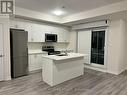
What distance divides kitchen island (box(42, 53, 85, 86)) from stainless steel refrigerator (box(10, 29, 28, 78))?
3.30 ft

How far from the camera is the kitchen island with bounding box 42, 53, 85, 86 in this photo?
3014 mm

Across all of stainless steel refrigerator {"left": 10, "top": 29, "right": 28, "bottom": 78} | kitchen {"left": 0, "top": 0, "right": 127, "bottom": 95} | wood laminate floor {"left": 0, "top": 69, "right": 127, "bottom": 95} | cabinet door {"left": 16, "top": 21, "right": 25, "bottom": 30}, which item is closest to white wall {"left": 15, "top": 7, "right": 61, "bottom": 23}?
kitchen {"left": 0, "top": 0, "right": 127, "bottom": 95}

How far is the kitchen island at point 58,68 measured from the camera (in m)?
3.01

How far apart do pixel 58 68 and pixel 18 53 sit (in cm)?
173

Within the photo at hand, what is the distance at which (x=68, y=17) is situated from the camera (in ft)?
15.7

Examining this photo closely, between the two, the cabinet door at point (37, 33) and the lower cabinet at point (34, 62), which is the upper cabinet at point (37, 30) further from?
the lower cabinet at point (34, 62)

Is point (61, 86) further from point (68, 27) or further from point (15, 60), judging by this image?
point (68, 27)

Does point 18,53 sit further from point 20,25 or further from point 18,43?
point 20,25

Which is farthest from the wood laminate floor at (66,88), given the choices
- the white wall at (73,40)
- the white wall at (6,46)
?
the white wall at (73,40)

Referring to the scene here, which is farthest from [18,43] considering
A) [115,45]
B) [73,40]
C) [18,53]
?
[115,45]

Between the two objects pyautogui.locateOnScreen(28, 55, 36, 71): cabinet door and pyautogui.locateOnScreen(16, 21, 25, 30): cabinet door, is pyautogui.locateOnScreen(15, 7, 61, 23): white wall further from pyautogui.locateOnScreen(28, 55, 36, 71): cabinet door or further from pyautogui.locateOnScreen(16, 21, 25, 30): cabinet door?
pyautogui.locateOnScreen(28, 55, 36, 71): cabinet door

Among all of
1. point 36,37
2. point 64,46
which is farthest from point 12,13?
point 64,46

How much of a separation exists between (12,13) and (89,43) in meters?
3.85

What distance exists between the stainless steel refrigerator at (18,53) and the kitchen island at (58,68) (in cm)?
101
